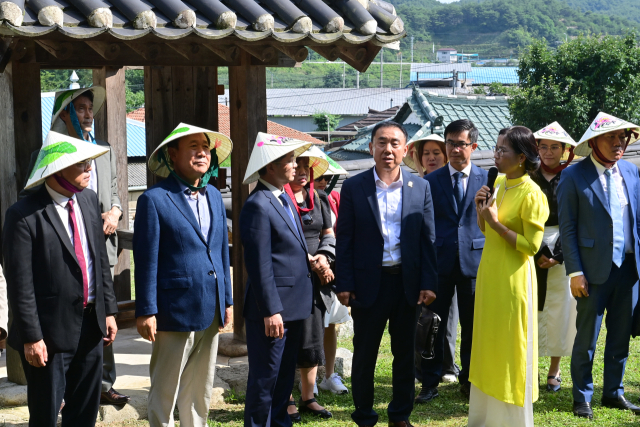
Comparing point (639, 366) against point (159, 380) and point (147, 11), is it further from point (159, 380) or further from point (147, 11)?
point (147, 11)

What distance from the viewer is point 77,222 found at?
3740 mm

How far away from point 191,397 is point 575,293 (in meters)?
2.79

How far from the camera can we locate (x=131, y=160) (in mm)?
23656

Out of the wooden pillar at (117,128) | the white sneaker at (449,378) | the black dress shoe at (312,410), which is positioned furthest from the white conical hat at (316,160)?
the wooden pillar at (117,128)

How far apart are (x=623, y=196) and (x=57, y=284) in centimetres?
392

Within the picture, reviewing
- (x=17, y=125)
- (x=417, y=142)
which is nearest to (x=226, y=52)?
(x=17, y=125)

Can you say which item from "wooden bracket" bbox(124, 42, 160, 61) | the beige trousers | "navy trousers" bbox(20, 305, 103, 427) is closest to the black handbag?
the beige trousers

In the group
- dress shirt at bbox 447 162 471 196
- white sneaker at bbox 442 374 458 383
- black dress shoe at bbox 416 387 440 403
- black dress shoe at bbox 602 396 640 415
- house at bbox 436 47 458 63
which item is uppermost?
house at bbox 436 47 458 63

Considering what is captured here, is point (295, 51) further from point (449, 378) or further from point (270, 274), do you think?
point (449, 378)

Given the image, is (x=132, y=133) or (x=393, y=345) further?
(x=132, y=133)

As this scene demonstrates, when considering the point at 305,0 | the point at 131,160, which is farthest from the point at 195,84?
the point at 131,160

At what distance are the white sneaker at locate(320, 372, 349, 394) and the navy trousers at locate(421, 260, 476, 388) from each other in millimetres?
637

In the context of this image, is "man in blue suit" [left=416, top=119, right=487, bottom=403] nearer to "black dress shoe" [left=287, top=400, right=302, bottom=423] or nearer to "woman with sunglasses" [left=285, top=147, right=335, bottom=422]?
"woman with sunglasses" [left=285, top=147, right=335, bottom=422]

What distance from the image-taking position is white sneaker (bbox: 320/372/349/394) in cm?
550
